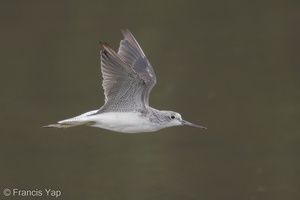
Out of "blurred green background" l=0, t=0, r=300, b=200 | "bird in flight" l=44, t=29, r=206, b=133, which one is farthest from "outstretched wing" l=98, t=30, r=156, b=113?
"blurred green background" l=0, t=0, r=300, b=200

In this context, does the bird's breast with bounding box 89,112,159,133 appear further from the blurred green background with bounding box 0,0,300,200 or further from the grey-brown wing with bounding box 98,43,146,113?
the blurred green background with bounding box 0,0,300,200

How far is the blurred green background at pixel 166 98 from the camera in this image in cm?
1266

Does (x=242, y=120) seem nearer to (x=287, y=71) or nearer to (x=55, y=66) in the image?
(x=287, y=71)

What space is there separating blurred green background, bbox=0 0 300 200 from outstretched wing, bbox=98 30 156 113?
2744mm

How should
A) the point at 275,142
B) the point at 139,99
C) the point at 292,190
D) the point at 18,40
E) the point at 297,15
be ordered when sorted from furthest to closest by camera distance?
1. the point at 297,15
2. the point at 18,40
3. the point at 275,142
4. the point at 292,190
5. the point at 139,99

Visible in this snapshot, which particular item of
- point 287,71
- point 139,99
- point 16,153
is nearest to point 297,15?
point 287,71

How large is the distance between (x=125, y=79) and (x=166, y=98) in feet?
17.5

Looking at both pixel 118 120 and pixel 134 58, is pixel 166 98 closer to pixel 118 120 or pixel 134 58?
pixel 134 58

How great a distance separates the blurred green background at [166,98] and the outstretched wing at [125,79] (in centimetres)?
274

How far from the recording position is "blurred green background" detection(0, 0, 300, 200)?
1266 cm

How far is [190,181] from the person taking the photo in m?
12.7

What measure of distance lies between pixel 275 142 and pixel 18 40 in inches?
246

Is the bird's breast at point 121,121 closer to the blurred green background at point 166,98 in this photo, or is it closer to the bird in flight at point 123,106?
the bird in flight at point 123,106

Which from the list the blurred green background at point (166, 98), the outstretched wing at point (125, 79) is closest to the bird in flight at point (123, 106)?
the outstretched wing at point (125, 79)
